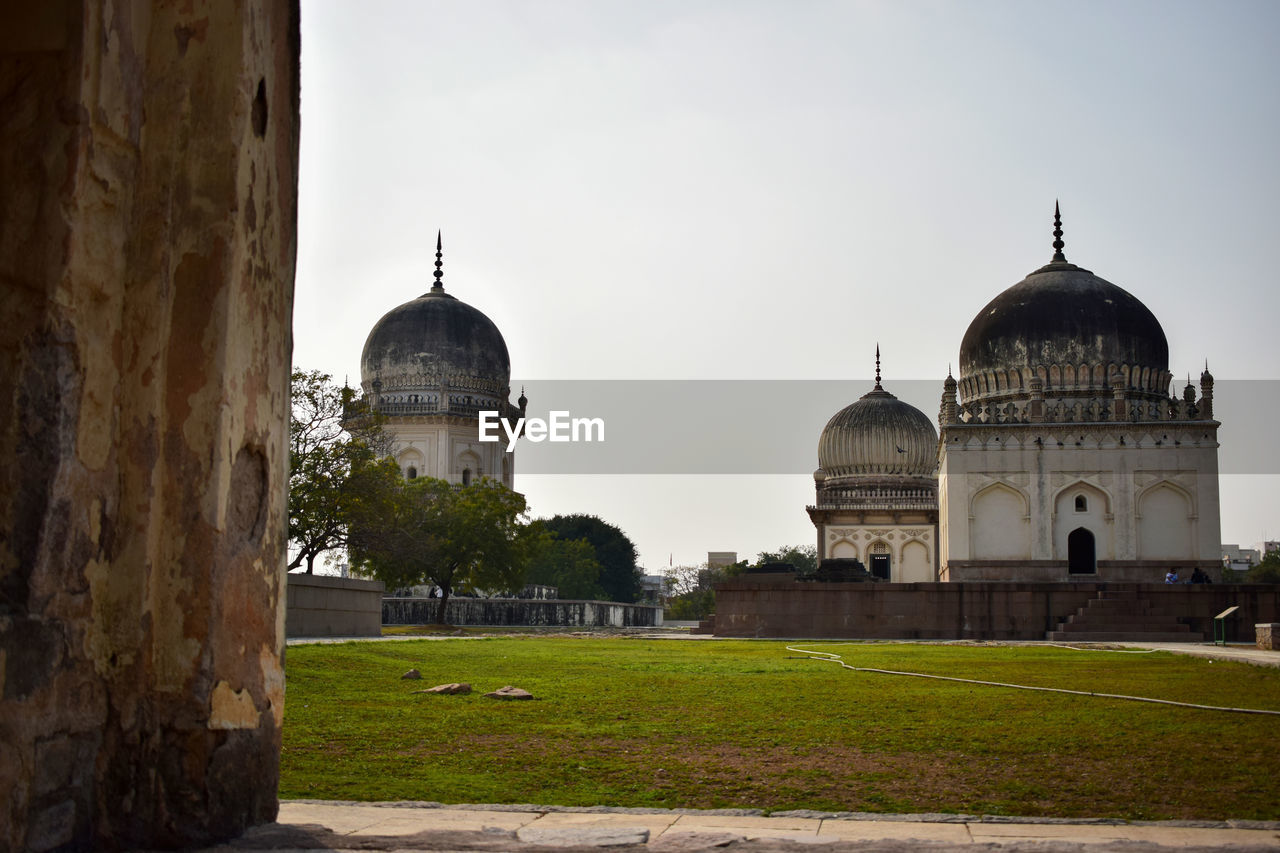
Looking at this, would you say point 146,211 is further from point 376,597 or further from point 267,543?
point 376,597

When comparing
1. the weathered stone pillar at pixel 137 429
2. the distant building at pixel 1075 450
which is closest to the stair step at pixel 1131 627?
the distant building at pixel 1075 450

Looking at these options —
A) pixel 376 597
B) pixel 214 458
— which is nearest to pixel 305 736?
pixel 214 458

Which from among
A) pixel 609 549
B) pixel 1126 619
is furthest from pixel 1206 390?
pixel 609 549

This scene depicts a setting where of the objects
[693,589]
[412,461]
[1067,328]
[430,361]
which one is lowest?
[693,589]

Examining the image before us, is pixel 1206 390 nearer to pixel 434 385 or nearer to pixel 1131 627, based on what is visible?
pixel 1131 627

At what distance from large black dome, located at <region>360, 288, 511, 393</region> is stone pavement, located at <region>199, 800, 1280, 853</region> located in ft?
158

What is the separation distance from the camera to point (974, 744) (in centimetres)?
541

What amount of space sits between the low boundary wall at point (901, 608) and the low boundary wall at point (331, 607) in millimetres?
7124

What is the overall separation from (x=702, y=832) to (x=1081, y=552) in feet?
106

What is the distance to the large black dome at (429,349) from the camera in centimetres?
5147

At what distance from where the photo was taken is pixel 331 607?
20188 mm

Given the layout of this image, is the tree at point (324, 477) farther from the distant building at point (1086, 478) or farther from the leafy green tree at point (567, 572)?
the leafy green tree at point (567, 572)

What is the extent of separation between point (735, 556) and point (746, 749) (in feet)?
327

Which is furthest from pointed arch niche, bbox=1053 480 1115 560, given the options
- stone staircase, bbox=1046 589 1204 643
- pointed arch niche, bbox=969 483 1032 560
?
stone staircase, bbox=1046 589 1204 643
